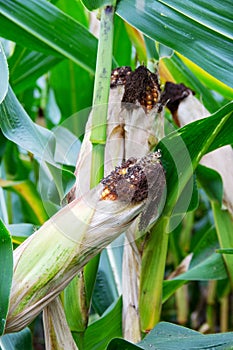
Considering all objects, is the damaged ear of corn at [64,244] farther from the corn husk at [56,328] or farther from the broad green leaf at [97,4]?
the broad green leaf at [97,4]

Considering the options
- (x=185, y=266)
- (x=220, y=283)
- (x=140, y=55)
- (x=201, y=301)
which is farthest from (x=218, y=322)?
(x=140, y=55)

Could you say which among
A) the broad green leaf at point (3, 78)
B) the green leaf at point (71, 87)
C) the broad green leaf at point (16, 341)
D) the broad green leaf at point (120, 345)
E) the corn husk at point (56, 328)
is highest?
the green leaf at point (71, 87)

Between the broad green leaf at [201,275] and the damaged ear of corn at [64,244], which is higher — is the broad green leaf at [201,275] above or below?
below

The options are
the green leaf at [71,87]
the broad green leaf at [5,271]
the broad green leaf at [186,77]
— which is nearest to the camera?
the broad green leaf at [5,271]

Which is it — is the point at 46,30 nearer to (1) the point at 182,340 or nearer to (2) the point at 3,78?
(2) the point at 3,78

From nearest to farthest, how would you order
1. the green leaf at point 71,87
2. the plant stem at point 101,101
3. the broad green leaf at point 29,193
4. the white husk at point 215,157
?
the plant stem at point 101,101 → the white husk at point 215,157 → the broad green leaf at point 29,193 → the green leaf at point 71,87

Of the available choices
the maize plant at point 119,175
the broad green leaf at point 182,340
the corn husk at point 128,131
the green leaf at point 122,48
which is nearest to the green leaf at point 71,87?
the green leaf at point 122,48

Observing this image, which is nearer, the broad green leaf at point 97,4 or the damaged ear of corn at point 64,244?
the damaged ear of corn at point 64,244
